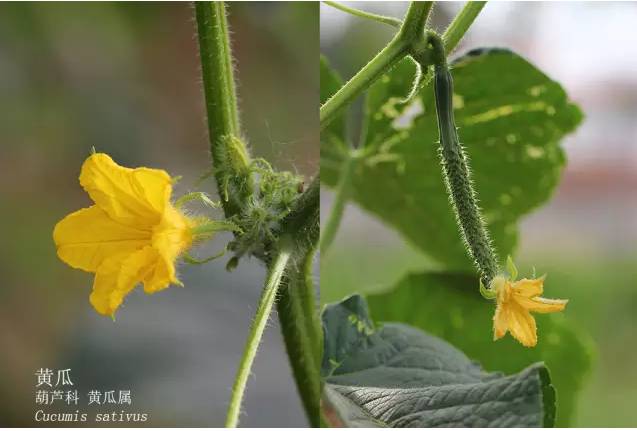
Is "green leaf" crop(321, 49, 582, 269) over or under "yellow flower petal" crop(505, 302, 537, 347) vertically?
over

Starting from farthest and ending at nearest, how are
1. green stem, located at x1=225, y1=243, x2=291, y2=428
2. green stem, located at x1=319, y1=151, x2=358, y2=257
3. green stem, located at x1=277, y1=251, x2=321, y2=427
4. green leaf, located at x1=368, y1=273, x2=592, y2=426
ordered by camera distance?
green leaf, located at x1=368, y1=273, x2=592, y2=426
green stem, located at x1=319, y1=151, x2=358, y2=257
green stem, located at x1=277, y1=251, x2=321, y2=427
green stem, located at x1=225, y1=243, x2=291, y2=428

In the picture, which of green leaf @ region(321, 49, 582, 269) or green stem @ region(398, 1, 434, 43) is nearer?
green stem @ region(398, 1, 434, 43)

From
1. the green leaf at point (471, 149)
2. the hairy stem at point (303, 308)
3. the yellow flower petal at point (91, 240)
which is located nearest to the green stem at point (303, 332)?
the hairy stem at point (303, 308)

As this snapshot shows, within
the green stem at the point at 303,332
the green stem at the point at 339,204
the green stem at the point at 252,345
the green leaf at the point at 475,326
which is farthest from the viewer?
the green leaf at the point at 475,326

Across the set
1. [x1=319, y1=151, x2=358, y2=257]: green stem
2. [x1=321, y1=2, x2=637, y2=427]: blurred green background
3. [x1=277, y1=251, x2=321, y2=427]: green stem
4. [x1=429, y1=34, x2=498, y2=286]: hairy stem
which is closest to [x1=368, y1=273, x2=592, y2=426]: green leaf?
[x1=321, y1=2, x2=637, y2=427]: blurred green background

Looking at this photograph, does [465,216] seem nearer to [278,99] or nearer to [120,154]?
[278,99]

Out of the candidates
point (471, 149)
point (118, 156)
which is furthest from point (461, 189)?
point (118, 156)

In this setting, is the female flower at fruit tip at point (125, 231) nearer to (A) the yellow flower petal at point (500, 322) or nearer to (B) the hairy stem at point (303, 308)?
(B) the hairy stem at point (303, 308)

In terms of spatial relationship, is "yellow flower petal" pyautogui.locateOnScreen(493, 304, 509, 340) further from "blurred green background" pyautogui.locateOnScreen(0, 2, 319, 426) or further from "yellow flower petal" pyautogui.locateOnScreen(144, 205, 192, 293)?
"blurred green background" pyautogui.locateOnScreen(0, 2, 319, 426)

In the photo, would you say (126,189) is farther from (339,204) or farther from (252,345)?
(339,204)
